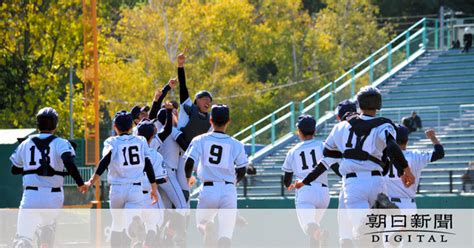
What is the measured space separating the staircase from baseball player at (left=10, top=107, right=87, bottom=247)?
577 inches

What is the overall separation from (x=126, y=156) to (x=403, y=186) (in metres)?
3.96

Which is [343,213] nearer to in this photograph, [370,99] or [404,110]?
[370,99]

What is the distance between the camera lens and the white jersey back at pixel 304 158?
19766mm

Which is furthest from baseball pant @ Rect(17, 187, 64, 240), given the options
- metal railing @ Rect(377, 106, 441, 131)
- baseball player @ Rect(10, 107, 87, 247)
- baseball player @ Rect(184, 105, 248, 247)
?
metal railing @ Rect(377, 106, 441, 131)

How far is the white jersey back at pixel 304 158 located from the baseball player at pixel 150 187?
6.05 feet

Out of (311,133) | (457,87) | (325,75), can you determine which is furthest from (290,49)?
(311,133)

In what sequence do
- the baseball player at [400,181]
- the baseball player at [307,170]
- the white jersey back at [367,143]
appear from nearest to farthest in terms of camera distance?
1. the white jersey back at [367,143]
2. the baseball player at [400,181]
3. the baseball player at [307,170]

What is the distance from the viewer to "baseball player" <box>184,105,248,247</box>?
58.9 feet

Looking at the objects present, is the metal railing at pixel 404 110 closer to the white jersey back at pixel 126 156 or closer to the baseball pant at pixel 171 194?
the baseball pant at pixel 171 194

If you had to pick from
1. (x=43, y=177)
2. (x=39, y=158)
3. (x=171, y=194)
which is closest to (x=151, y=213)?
(x=171, y=194)

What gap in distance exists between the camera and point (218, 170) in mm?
17984

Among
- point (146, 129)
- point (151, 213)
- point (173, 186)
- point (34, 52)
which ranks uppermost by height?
point (34, 52)

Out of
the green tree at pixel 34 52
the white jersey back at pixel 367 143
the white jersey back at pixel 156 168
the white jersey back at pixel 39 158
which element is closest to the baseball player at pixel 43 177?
the white jersey back at pixel 39 158

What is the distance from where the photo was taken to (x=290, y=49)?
60594 millimetres
